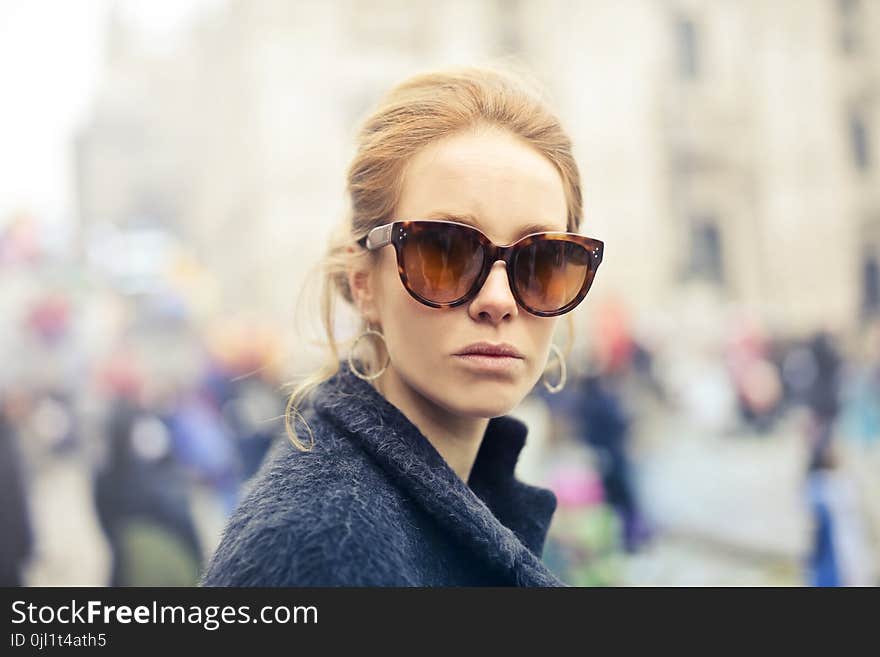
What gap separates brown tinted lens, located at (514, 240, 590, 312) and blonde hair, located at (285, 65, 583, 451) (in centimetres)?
13

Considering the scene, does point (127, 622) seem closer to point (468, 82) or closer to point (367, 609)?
point (367, 609)

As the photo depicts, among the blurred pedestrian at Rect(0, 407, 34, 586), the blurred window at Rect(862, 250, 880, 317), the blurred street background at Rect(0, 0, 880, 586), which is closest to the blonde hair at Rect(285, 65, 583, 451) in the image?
the blurred street background at Rect(0, 0, 880, 586)

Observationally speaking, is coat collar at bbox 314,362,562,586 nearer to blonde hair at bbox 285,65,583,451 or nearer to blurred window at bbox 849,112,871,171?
blonde hair at bbox 285,65,583,451

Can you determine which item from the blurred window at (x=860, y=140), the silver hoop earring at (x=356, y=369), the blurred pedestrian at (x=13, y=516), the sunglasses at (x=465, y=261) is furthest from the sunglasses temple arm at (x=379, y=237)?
the blurred window at (x=860, y=140)

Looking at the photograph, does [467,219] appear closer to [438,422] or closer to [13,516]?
[438,422]

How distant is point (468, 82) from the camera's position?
3.45 ft

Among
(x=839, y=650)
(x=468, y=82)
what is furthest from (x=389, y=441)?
(x=839, y=650)

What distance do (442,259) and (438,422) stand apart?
24 cm

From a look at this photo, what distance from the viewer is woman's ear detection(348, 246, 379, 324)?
3.47 ft

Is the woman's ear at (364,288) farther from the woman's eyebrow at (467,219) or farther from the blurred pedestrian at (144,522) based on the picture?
the blurred pedestrian at (144,522)

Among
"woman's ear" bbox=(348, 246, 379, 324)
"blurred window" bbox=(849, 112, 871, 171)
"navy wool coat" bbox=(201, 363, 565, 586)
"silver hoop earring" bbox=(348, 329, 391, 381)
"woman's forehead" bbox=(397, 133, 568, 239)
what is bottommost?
"navy wool coat" bbox=(201, 363, 565, 586)

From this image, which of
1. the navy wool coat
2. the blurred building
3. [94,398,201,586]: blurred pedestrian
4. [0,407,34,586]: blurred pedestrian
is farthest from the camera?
the blurred building

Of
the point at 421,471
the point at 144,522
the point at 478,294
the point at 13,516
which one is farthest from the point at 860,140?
the point at 421,471

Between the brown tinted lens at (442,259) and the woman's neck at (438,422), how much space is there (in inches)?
6.3
